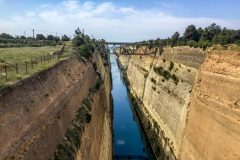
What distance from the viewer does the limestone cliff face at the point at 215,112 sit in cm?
1845

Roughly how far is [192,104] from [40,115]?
509 inches

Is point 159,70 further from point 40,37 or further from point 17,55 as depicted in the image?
point 40,37

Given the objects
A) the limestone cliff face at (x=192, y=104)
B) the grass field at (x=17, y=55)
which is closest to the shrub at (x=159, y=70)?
the limestone cliff face at (x=192, y=104)

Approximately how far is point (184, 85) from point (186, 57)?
12.3 feet

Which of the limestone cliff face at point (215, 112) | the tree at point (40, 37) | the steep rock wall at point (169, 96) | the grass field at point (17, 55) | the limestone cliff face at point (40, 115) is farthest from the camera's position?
the tree at point (40, 37)

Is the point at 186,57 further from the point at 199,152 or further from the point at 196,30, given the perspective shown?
the point at 196,30

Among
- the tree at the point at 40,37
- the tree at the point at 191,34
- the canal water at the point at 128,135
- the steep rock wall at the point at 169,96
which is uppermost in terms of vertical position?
the tree at the point at 191,34

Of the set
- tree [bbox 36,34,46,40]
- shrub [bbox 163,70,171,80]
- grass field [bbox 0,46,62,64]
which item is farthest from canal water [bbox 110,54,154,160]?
tree [bbox 36,34,46,40]

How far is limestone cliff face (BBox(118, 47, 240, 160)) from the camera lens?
63.7ft

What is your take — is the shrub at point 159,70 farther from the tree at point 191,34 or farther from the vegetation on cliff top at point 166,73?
the tree at point 191,34

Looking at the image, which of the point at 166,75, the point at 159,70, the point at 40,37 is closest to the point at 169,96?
the point at 166,75

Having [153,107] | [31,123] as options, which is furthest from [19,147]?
[153,107]

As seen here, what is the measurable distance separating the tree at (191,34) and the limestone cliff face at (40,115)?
81.2ft

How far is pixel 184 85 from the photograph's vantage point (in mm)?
28469
